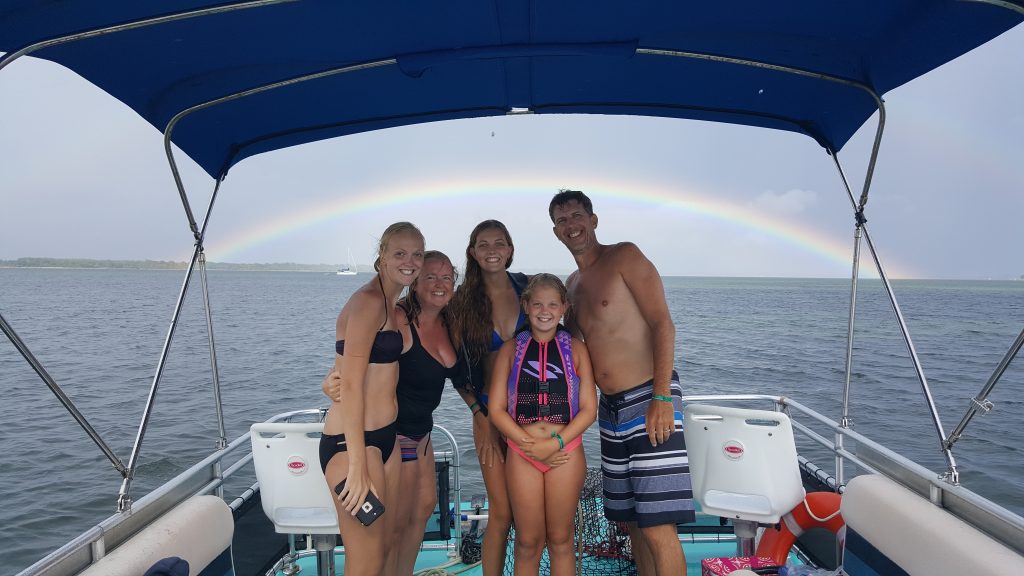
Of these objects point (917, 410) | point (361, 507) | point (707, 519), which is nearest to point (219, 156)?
point (361, 507)

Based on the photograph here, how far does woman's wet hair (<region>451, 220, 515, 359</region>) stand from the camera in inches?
113

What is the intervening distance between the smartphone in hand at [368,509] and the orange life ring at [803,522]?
2.01 metres

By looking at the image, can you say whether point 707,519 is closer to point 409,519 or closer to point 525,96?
point 409,519

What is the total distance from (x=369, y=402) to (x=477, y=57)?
143 centimetres

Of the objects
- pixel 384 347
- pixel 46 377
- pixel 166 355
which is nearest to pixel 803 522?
pixel 384 347

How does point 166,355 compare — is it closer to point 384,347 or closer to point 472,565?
point 384,347

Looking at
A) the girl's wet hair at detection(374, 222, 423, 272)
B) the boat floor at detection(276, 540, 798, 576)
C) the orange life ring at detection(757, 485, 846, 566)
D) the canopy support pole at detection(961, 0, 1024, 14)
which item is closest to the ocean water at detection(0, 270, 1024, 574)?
the boat floor at detection(276, 540, 798, 576)

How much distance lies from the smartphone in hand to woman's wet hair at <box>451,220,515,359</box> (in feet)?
2.62

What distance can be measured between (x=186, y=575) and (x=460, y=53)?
1998mm

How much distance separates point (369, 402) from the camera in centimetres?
245

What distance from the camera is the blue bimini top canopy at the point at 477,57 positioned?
1.89 metres

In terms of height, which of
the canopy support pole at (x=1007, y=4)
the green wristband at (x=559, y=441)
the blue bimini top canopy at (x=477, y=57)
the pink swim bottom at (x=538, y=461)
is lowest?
the pink swim bottom at (x=538, y=461)

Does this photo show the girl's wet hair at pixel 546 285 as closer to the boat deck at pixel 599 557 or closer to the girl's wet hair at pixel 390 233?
the girl's wet hair at pixel 390 233

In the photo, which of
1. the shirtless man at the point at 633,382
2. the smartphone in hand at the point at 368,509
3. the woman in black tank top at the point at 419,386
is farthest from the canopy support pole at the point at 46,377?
the shirtless man at the point at 633,382
